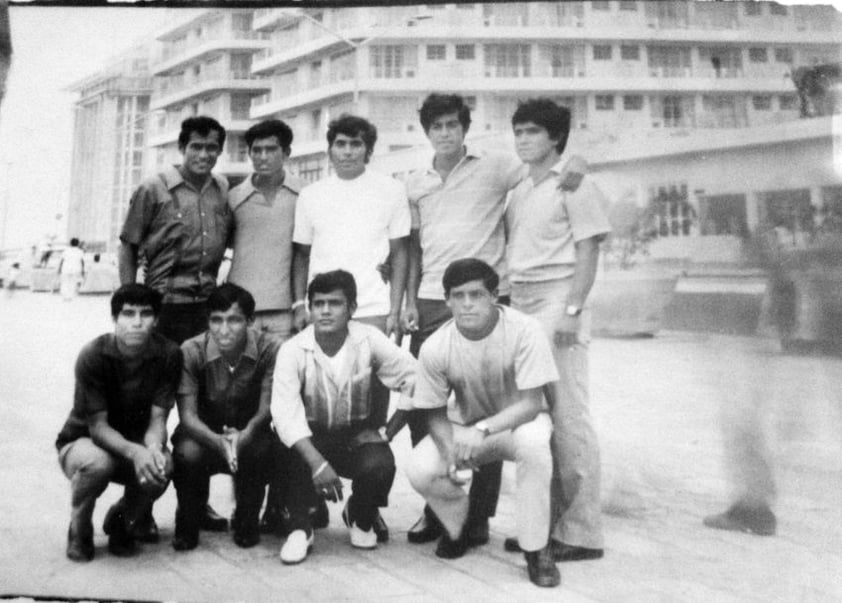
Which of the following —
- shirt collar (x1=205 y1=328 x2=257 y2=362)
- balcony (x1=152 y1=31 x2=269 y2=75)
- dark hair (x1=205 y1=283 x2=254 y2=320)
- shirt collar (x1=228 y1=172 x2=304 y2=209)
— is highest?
balcony (x1=152 y1=31 x2=269 y2=75)

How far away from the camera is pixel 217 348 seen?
2348 millimetres

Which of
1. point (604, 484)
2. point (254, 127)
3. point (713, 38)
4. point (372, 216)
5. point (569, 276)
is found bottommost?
point (604, 484)

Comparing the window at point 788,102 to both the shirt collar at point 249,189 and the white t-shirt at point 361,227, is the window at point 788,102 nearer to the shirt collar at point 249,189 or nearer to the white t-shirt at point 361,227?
the white t-shirt at point 361,227

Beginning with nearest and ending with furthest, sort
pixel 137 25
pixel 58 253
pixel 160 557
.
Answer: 1. pixel 160 557
2. pixel 137 25
3. pixel 58 253

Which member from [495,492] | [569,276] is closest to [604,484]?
[495,492]

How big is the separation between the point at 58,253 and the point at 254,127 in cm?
106

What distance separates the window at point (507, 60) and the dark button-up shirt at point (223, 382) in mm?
1226

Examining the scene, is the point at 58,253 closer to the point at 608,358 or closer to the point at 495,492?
the point at 495,492

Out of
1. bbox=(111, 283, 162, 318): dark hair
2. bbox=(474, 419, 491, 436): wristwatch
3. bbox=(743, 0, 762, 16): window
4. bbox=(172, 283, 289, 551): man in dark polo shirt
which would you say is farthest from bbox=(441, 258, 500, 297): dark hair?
bbox=(743, 0, 762, 16): window

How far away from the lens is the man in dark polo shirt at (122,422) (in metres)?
2.20

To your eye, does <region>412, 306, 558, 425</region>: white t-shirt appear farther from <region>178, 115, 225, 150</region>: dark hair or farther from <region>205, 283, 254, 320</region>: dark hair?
<region>178, 115, 225, 150</region>: dark hair

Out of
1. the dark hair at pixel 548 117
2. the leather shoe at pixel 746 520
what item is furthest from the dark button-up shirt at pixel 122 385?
the leather shoe at pixel 746 520

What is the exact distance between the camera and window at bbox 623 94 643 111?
2.50 metres

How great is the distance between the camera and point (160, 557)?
7.31 feet
